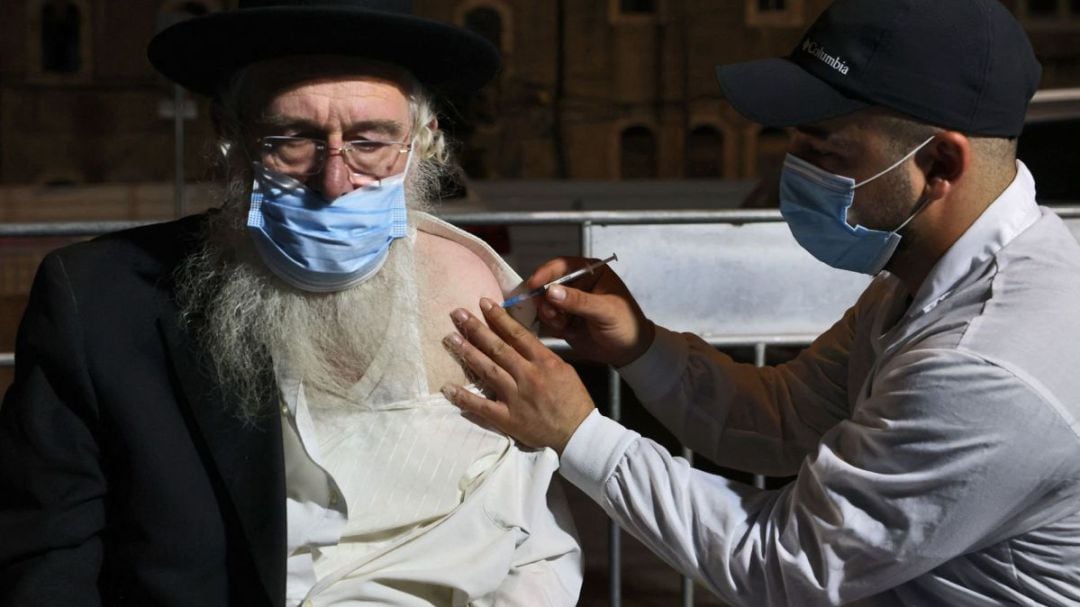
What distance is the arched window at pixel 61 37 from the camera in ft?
76.4

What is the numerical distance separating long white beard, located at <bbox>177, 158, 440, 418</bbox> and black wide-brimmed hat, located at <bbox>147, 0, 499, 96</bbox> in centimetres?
23

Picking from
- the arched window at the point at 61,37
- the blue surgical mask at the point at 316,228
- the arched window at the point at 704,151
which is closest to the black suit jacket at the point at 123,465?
the blue surgical mask at the point at 316,228

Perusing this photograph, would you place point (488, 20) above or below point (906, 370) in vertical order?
above

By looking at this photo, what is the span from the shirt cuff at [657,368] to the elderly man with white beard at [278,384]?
0.39m

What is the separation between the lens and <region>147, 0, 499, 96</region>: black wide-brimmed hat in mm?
2133

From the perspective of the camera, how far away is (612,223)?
323 cm

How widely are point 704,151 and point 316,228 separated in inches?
881

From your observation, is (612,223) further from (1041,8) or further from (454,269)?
(1041,8)

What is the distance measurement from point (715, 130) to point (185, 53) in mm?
22198

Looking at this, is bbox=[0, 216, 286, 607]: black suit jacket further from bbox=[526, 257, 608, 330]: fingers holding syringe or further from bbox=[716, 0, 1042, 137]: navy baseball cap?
bbox=[716, 0, 1042, 137]: navy baseball cap

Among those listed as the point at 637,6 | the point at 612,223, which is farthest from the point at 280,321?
the point at 637,6

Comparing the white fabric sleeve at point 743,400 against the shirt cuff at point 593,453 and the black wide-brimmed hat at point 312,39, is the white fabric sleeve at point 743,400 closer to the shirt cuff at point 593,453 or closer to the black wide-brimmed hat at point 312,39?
the shirt cuff at point 593,453

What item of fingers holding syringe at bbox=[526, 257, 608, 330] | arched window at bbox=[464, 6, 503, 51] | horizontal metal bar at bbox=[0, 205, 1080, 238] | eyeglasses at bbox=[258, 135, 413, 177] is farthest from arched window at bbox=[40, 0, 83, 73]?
eyeglasses at bbox=[258, 135, 413, 177]

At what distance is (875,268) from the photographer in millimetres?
2369
